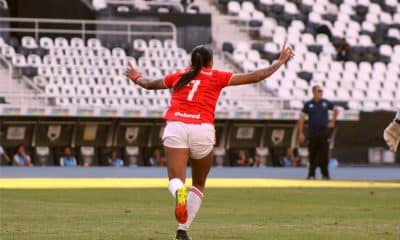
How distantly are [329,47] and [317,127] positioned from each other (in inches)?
696

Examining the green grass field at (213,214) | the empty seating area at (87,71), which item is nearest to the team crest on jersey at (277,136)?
the empty seating area at (87,71)

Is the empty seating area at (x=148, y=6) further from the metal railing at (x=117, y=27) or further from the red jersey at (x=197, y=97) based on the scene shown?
the red jersey at (x=197, y=97)

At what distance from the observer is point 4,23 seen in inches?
1690

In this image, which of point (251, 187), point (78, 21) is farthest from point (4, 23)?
point (251, 187)

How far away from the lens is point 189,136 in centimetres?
1262

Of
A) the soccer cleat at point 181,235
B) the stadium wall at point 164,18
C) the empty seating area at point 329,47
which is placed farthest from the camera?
the stadium wall at point 164,18

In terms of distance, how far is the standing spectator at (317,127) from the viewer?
2906 cm

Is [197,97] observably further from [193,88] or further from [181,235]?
[181,235]

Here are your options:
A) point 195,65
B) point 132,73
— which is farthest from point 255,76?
point 132,73

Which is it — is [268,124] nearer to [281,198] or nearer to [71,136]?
[71,136]

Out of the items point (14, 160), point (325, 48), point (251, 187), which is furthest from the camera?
point (325, 48)

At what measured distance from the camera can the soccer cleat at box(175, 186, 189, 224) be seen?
11961mm

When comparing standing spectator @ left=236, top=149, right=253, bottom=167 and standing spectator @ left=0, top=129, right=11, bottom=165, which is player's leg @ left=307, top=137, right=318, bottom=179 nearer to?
standing spectator @ left=236, top=149, right=253, bottom=167

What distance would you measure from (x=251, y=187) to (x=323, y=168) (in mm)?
4369
